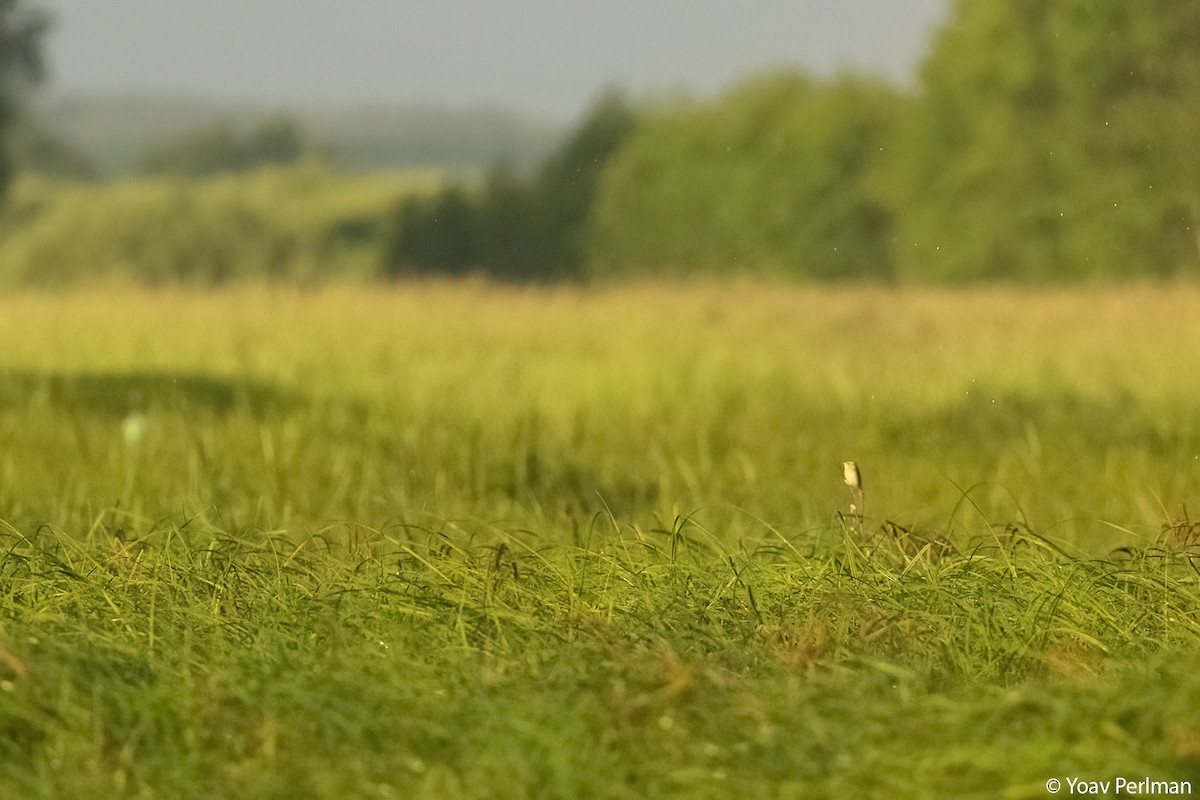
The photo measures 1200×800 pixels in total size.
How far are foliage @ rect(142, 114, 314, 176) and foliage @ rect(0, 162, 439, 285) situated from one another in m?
1.90

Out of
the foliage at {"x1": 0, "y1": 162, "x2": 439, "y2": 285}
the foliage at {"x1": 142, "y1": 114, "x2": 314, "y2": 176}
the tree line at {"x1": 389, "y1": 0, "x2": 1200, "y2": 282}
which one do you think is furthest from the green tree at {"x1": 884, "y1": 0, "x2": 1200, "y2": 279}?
the foliage at {"x1": 142, "y1": 114, "x2": 314, "y2": 176}

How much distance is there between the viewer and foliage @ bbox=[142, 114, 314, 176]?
33719 millimetres

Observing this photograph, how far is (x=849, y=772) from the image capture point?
7.98ft

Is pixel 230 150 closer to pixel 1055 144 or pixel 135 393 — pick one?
pixel 1055 144

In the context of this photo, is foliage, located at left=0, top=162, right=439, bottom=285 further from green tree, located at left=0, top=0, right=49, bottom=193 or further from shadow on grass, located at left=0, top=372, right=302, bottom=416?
shadow on grass, located at left=0, top=372, right=302, bottom=416

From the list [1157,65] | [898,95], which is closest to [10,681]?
[1157,65]

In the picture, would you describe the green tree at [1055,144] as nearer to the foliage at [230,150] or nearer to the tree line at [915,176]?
the tree line at [915,176]

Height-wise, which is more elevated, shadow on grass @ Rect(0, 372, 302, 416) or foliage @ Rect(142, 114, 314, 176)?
foliage @ Rect(142, 114, 314, 176)

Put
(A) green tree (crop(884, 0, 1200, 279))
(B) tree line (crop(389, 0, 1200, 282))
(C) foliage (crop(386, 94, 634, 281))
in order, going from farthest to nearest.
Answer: (C) foliage (crop(386, 94, 634, 281)) < (B) tree line (crop(389, 0, 1200, 282)) < (A) green tree (crop(884, 0, 1200, 279))

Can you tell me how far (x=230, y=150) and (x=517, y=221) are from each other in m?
11.9

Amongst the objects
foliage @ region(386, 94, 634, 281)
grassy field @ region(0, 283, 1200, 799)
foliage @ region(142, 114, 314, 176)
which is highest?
foliage @ region(142, 114, 314, 176)

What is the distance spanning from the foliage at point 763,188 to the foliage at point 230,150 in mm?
8253

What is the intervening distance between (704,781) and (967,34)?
24.5 m

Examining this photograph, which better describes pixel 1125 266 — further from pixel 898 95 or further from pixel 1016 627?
pixel 1016 627
